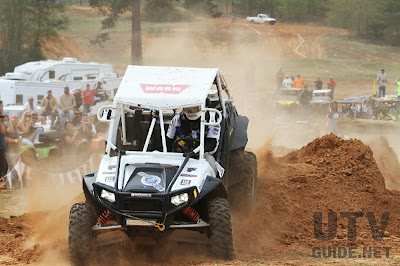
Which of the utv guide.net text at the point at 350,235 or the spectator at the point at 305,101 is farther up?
the utv guide.net text at the point at 350,235

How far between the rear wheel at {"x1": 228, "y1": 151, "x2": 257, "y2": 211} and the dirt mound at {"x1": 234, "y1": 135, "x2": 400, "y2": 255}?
0.22 metres

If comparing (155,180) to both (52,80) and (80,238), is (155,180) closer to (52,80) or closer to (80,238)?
(80,238)

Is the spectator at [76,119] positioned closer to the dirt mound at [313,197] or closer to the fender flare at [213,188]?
the dirt mound at [313,197]

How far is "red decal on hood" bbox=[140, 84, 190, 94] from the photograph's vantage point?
7414 millimetres

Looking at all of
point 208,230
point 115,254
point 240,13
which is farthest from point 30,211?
point 240,13

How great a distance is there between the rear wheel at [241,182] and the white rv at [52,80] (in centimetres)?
1331

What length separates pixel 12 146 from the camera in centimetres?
1223

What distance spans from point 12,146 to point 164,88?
228 inches

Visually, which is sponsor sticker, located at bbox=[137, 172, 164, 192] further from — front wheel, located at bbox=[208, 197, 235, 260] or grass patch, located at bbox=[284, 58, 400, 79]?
grass patch, located at bbox=[284, 58, 400, 79]

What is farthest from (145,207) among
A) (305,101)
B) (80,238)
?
(305,101)

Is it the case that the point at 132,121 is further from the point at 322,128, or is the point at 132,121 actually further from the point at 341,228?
the point at 322,128

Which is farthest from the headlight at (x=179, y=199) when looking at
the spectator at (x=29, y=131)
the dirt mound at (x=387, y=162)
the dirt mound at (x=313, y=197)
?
the spectator at (x=29, y=131)

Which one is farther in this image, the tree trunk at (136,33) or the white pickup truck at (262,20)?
the white pickup truck at (262,20)

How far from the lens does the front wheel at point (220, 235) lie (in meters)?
6.28
